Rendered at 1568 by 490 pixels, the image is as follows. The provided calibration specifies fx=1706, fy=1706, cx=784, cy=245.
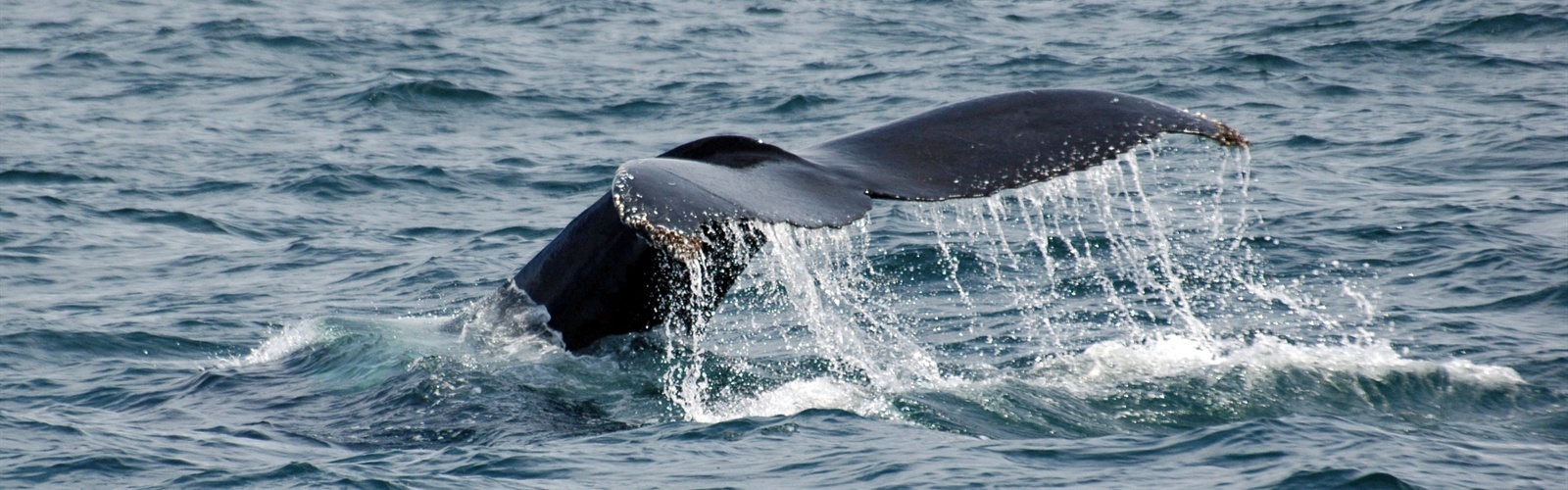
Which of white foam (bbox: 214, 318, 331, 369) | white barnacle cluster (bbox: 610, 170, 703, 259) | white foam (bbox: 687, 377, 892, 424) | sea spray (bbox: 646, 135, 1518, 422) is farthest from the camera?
white foam (bbox: 214, 318, 331, 369)

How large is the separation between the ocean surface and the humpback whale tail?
179 mm

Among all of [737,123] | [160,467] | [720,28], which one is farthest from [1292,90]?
[160,467]

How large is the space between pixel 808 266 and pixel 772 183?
16.4 feet

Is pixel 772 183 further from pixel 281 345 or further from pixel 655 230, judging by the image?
pixel 281 345

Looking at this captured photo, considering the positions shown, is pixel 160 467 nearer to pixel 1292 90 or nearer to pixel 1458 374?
pixel 1458 374

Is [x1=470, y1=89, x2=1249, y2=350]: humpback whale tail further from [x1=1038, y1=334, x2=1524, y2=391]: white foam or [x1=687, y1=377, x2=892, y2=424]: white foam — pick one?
[x1=1038, y1=334, x2=1524, y2=391]: white foam

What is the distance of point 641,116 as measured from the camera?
1605cm

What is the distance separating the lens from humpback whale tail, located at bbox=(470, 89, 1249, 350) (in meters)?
4.20

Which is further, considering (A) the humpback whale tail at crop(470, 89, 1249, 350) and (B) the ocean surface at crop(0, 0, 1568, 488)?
(B) the ocean surface at crop(0, 0, 1568, 488)

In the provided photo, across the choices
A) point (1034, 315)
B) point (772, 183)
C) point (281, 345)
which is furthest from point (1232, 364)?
point (281, 345)

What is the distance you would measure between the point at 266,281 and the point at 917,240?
410 cm

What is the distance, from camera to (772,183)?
466cm

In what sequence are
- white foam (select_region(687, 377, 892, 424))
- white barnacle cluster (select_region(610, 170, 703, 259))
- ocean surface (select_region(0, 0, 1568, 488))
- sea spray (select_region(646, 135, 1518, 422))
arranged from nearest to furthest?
white barnacle cluster (select_region(610, 170, 703, 259))
ocean surface (select_region(0, 0, 1568, 488))
white foam (select_region(687, 377, 892, 424))
sea spray (select_region(646, 135, 1518, 422))

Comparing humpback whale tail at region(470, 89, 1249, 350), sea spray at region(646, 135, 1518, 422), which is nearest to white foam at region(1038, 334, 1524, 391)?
sea spray at region(646, 135, 1518, 422)
